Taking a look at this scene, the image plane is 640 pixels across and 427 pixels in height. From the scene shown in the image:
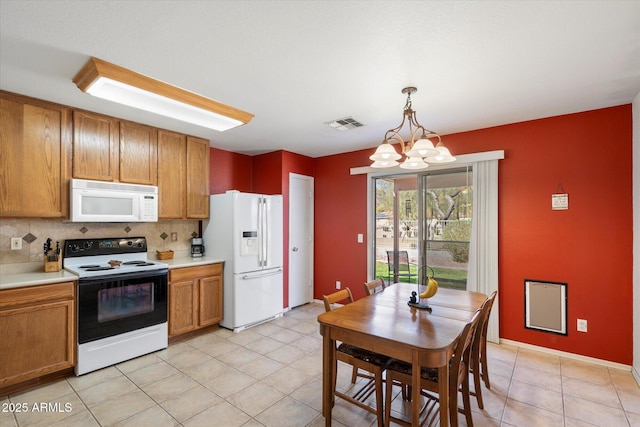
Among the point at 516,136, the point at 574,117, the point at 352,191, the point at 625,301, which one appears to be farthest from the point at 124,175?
the point at 625,301

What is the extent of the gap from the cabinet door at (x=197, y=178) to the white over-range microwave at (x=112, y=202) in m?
0.49

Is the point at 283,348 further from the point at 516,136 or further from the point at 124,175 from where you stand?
the point at 516,136

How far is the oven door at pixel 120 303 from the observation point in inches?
106

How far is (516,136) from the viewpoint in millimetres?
3330

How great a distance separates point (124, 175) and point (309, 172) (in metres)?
2.65

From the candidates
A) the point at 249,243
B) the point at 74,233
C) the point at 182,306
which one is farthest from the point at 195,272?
the point at 74,233

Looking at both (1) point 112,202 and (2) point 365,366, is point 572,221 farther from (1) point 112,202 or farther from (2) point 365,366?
(1) point 112,202

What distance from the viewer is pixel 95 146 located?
3.07 m

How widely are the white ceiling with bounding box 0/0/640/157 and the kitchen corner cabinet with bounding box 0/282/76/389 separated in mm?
1738

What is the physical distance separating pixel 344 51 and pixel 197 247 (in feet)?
10.5

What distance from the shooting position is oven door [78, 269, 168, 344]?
2.70 meters

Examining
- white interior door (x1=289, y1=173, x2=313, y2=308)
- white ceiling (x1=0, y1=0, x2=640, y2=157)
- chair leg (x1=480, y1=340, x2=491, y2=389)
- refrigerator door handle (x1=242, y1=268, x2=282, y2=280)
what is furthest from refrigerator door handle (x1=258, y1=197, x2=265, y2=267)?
chair leg (x1=480, y1=340, x2=491, y2=389)

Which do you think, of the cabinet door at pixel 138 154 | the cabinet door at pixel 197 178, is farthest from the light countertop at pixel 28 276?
the cabinet door at pixel 197 178

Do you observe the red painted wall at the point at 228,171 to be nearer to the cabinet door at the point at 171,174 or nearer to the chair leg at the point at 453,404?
the cabinet door at the point at 171,174
